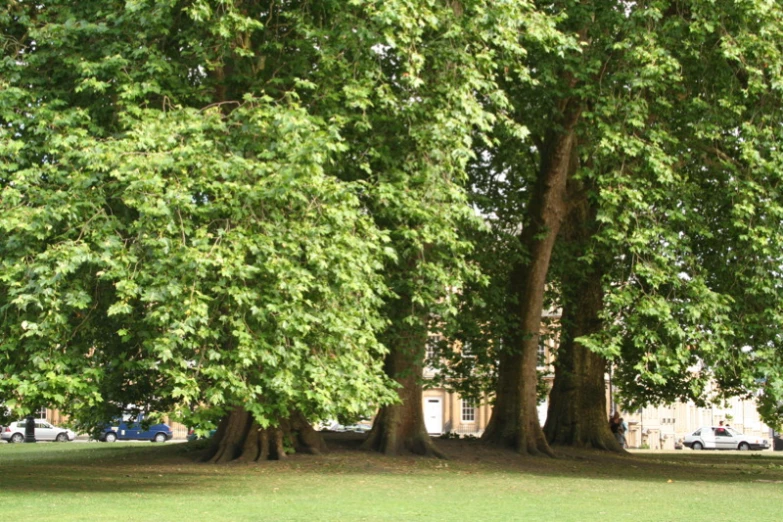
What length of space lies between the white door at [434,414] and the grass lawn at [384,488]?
186 feet

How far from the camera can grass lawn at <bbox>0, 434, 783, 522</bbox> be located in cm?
1566

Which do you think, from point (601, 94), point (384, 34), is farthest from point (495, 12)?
point (601, 94)

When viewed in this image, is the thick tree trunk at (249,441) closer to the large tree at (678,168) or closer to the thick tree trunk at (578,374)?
the large tree at (678,168)

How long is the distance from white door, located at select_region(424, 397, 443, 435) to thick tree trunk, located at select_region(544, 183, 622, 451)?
2165 inches

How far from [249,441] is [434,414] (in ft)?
210

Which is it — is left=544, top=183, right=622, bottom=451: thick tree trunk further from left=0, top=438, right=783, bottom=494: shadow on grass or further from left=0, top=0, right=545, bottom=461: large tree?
left=0, top=0, right=545, bottom=461: large tree

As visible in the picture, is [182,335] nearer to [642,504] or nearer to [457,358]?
[642,504]

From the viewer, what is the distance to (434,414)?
8875 centimetres

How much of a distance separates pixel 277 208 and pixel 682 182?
9929mm

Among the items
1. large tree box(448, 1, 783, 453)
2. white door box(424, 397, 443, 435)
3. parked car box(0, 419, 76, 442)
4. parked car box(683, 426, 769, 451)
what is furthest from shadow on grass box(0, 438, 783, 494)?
white door box(424, 397, 443, 435)

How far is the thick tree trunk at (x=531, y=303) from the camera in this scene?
28.9 metres

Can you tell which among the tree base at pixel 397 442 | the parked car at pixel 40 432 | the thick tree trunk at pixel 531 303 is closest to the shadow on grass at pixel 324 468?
the tree base at pixel 397 442

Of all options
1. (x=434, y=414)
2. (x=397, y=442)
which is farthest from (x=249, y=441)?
(x=434, y=414)

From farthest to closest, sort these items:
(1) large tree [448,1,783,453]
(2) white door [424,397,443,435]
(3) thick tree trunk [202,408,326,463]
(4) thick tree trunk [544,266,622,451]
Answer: (2) white door [424,397,443,435]
(4) thick tree trunk [544,266,622,451]
(3) thick tree trunk [202,408,326,463]
(1) large tree [448,1,783,453]
